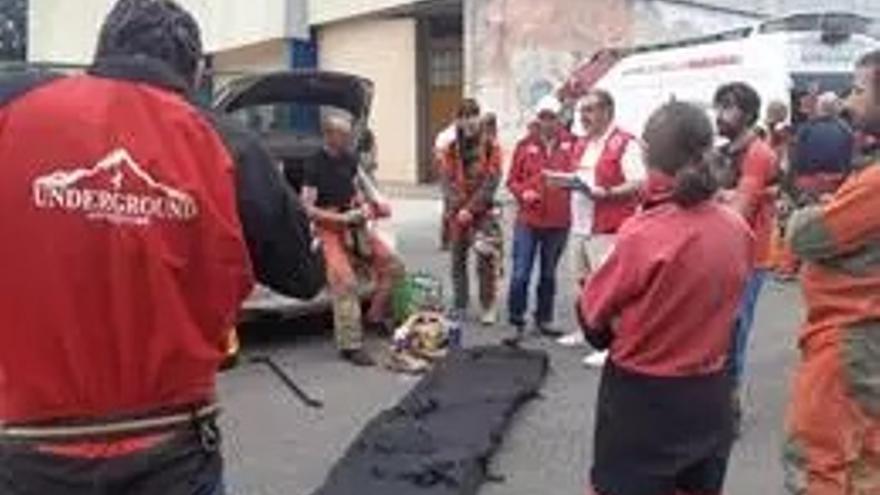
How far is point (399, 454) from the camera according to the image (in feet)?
26.2

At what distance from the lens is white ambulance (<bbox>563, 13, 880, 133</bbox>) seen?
64.7ft

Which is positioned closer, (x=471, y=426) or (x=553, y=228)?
(x=471, y=426)

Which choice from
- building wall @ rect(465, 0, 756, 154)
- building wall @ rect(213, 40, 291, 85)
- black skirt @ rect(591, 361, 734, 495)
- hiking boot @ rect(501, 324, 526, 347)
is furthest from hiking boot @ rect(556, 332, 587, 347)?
building wall @ rect(213, 40, 291, 85)

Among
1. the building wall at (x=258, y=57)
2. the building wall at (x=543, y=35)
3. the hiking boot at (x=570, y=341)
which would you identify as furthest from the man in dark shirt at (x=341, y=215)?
the building wall at (x=258, y=57)

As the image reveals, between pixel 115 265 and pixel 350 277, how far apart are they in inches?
332

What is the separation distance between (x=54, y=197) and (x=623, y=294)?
78.6 inches

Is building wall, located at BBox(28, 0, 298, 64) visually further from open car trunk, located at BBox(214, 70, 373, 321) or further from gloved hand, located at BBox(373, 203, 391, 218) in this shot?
gloved hand, located at BBox(373, 203, 391, 218)

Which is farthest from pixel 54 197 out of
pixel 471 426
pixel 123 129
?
pixel 471 426

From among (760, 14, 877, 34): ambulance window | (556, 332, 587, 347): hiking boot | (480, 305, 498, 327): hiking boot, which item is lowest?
(480, 305, 498, 327): hiking boot

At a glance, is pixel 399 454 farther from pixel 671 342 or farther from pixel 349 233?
pixel 349 233

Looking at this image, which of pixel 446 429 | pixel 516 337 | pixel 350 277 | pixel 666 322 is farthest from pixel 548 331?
pixel 666 322

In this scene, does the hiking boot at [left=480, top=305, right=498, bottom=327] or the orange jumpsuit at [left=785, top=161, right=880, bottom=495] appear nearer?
the orange jumpsuit at [left=785, top=161, right=880, bottom=495]

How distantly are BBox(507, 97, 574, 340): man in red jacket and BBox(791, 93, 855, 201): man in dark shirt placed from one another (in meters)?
1.59

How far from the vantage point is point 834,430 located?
16.7 ft
